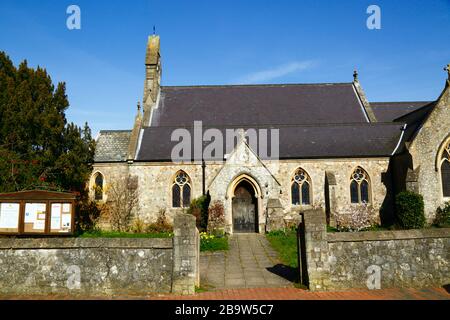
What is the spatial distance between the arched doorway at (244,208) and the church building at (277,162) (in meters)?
0.06

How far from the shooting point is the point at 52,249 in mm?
9664

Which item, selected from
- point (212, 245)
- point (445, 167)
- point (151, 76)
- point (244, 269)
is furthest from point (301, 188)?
point (151, 76)

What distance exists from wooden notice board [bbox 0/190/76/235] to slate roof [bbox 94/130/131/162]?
14378mm

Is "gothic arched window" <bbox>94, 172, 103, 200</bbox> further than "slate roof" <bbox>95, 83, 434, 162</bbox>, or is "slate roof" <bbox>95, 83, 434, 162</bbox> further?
"slate roof" <bbox>95, 83, 434, 162</bbox>

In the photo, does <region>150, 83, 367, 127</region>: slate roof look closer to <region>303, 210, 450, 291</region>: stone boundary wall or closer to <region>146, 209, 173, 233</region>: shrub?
<region>146, 209, 173, 233</region>: shrub

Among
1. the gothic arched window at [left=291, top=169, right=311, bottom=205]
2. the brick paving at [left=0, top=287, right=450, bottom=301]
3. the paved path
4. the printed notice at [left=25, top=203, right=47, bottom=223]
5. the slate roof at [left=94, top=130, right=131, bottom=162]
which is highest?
the slate roof at [left=94, top=130, right=131, bottom=162]

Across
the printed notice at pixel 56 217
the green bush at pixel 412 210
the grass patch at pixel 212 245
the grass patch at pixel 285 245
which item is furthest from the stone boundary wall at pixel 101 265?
the green bush at pixel 412 210

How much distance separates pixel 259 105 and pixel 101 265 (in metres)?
22.8

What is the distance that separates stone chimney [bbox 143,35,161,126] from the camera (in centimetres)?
2931

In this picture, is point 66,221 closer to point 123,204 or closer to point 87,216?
point 123,204

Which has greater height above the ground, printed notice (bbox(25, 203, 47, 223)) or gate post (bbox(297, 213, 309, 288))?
printed notice (bbox(25, 203, 47, 223))

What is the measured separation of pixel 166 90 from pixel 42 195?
2261 cm

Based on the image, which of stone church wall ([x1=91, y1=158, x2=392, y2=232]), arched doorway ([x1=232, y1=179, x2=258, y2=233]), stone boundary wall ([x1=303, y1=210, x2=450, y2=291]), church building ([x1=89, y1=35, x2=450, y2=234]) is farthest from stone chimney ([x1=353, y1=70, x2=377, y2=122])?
stone boundary wall ([x1=303, y1=210, x2=450, y2=291])
